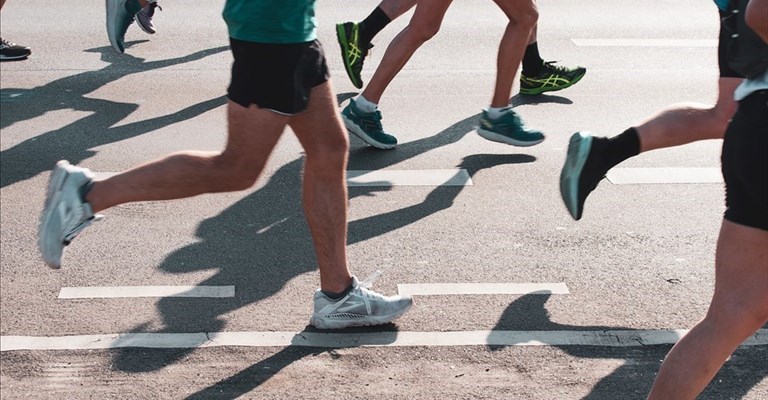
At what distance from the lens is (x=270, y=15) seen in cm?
394

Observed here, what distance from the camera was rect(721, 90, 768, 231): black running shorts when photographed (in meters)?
2.92

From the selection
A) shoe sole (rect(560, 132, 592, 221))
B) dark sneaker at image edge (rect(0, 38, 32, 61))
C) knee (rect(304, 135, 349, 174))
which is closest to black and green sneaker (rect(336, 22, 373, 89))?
dark sneaker at image edge (rect(0, 38, 32, 61))

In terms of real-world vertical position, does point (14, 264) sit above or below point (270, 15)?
below

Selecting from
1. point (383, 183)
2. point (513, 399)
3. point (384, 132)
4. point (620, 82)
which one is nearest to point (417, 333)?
point (513, 399)

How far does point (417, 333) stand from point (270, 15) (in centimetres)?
139

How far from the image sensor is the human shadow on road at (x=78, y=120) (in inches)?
264

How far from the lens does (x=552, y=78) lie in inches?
305

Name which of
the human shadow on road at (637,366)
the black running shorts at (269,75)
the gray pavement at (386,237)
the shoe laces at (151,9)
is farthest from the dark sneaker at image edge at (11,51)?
the human shadow on road at (637,366)

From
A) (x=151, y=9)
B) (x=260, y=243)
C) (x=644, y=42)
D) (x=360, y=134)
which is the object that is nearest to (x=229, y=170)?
(x=260, y=243)

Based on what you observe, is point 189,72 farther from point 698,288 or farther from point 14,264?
point 698,288

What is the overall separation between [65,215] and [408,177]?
266 centimetres

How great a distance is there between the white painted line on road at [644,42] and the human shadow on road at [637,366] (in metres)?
4.86

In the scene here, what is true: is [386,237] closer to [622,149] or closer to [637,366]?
[622,149]

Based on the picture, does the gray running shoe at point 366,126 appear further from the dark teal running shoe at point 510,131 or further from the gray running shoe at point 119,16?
the gray running shoe at point 119,16
